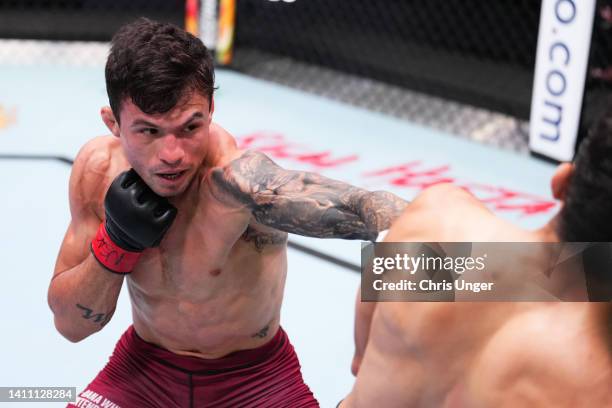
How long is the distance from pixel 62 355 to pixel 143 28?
144cm

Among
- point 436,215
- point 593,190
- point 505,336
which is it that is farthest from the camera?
point 436,215

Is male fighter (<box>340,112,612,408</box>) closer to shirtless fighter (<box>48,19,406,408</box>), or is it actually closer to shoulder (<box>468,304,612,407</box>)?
shoulder (<box>468,304,612,407</box>)

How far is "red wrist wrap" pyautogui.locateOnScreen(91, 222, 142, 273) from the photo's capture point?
217 centimetres

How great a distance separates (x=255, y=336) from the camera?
2.40 meters

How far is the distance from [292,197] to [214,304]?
367 millimetres

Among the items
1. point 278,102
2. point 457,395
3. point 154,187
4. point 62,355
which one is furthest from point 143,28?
point 278,102

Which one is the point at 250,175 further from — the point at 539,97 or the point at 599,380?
the point at 539,97

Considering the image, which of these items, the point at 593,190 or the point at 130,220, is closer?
the point at 593,190

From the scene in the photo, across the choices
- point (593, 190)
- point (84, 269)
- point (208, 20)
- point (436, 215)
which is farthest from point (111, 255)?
point (208, 20)

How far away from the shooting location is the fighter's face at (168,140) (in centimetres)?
206

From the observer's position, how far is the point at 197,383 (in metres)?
2.37

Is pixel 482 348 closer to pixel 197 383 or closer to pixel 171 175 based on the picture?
pixel 171 175

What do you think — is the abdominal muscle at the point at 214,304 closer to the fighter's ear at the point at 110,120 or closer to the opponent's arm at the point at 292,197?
the opponent's arm at the point at 292,197

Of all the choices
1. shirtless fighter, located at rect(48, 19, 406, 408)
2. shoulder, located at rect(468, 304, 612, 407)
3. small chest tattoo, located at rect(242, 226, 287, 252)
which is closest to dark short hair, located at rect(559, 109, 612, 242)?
shoulder, located at rect(468, 304, 612, 407)
